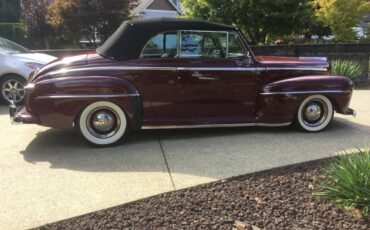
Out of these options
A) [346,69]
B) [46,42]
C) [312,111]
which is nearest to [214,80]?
[312,111]

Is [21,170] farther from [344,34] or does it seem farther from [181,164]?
[344,34]

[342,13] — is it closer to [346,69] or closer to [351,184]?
[346,69]

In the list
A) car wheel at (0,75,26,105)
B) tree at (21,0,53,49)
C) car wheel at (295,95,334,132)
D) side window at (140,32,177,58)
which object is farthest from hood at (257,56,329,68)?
tree at (21,0,53,49)

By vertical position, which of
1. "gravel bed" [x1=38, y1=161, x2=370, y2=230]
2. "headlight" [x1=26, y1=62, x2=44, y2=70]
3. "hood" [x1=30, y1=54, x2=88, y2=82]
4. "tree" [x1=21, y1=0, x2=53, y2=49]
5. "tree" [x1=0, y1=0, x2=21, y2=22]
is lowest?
"gravel bed" [x1=38, y1=161, x2=370, y2=230]

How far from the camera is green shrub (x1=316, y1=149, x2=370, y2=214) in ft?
12.2

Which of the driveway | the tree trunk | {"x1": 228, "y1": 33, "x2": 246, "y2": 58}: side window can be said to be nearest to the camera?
the driveway

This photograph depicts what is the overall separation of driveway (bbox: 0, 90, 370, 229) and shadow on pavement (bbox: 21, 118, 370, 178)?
0.01 meters

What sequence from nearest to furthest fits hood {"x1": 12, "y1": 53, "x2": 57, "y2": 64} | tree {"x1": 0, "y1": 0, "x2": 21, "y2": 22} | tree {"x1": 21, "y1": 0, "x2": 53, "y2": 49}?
1. hood {"x1": 12, "y1": 53, "x2": 57, "y2": 64}
2. tree {"x1": 21, "y1": 0, "x2": 53, "y2": 49}
3. tree {"x1": 0, "y1": 0, "x2": 21, "y2": 22}

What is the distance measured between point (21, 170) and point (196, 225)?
8.10ft

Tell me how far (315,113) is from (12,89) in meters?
6.16

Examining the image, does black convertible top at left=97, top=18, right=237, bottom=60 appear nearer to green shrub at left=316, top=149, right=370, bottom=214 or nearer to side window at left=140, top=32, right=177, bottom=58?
side window at left=140, top=32, right=177, bottom=58

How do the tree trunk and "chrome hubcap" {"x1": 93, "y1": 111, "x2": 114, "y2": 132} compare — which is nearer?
"chrome hubcap" {"x1": 93, "y1": 111, "x2": 114, "y2": 132}

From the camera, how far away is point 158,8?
37656 millimetres

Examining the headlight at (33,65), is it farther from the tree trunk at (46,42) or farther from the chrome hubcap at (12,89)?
the tree trunk at (46,42)
